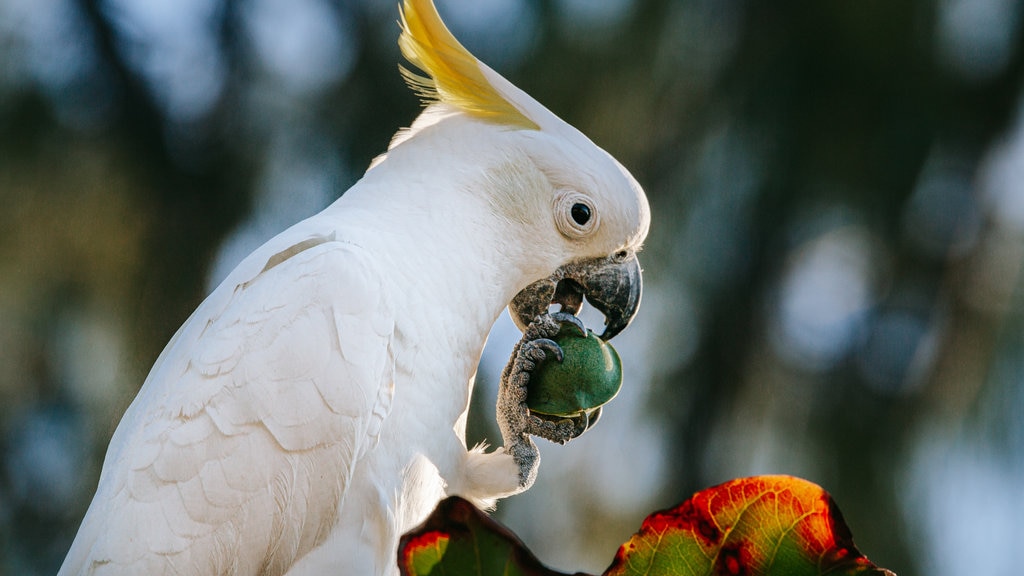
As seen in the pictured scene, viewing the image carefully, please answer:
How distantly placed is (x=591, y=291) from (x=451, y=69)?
496 millimetres

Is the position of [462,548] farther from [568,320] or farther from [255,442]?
[568,320]

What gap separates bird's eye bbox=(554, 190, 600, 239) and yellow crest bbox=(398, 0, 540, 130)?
0.51 feet

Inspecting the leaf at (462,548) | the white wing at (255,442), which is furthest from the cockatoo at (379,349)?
the leaf at (462,548)

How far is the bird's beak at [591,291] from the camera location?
1.89m

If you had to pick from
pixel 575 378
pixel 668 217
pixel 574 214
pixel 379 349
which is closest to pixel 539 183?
pixel 574 214

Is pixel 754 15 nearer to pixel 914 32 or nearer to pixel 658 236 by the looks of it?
pixel 914 32

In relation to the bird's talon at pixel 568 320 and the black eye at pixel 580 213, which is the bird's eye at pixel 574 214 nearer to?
the black eye at pixel 580 213

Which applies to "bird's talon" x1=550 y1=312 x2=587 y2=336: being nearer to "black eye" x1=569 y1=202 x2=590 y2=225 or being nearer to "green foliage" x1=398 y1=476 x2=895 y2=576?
"black eye" x1=569 y1=202 x2=590 y2=225

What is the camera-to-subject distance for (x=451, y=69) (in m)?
1.85

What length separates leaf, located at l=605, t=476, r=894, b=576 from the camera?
0.77m

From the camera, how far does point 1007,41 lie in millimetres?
4145

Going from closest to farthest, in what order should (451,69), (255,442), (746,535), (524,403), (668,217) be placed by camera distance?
(746,535) → (255,442) → (524,403) → (451,69) → (668,217)

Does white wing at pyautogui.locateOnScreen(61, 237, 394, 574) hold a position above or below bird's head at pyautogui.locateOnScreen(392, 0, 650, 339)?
below

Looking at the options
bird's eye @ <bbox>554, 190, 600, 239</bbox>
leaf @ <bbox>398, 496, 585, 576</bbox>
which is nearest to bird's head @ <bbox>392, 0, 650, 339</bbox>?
bird's eye @ <bbox>554, 190, 600, 239</bbox>
